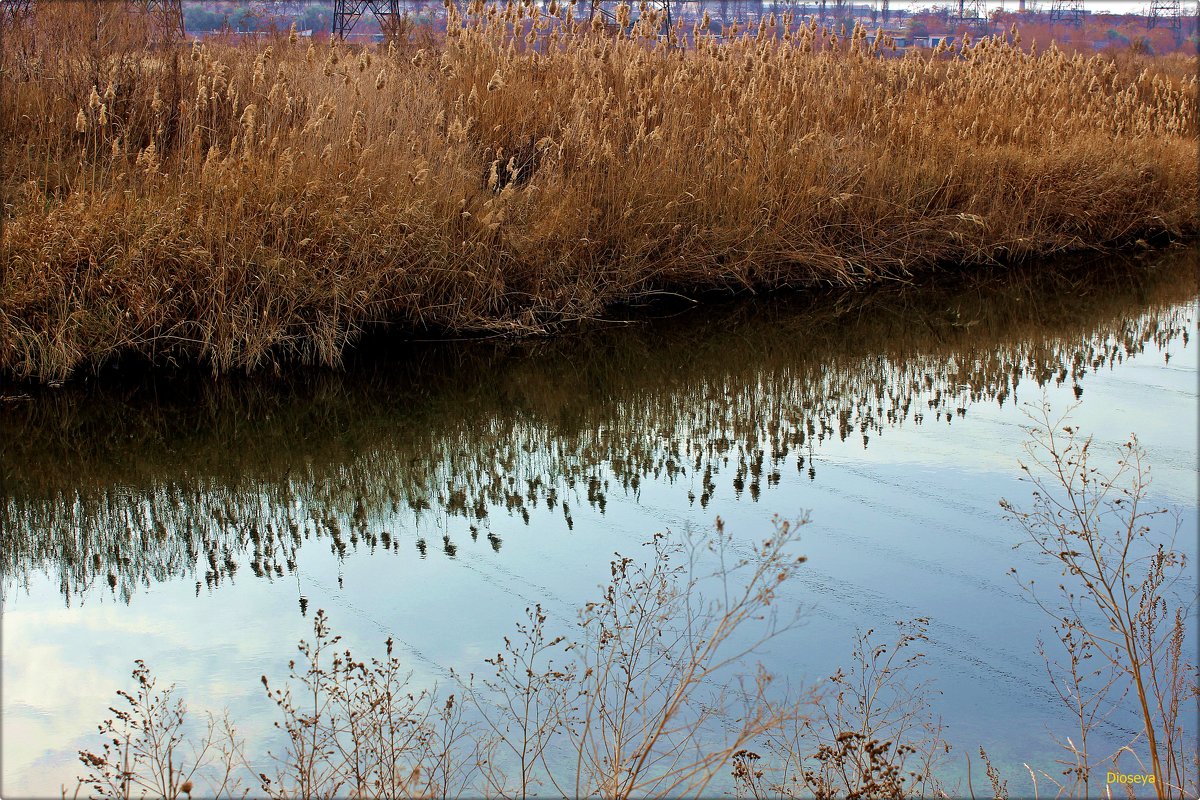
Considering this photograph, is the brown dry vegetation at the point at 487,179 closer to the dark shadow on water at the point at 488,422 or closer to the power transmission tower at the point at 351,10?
the dark shadow on water at the point at 488,422

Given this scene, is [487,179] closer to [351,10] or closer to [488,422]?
[488,422]

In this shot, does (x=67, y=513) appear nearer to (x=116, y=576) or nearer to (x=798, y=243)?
(x=116, y=576)

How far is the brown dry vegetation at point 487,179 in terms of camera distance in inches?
275

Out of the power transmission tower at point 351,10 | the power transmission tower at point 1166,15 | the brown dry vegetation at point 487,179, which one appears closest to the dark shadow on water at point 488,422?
the brown dry vegetation at point 487,179

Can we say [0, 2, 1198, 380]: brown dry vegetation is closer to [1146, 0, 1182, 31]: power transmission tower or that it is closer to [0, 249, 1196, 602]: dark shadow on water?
[0, 249, 1196, 602]: dark shadow on water

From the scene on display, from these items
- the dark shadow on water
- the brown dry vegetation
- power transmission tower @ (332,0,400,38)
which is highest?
power transmission tower @ (332,0,400,38)

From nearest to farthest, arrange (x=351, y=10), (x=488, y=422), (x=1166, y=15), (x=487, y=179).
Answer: (x=488, y=422) → (x=487, y=179) → (x=351, y=10) → (x=1166, y=15)

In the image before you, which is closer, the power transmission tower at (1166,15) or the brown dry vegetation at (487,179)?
the brown dry vegetation at (487,179)

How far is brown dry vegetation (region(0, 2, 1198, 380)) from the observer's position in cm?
697

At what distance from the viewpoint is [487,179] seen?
9.21 meters

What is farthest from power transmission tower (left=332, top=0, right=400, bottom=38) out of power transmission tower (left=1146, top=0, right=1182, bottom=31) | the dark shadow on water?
power transmission tower (left=1146, top=0, right=1182, bottom=31)

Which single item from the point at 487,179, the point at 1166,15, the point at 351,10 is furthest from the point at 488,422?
the point at 1166,15

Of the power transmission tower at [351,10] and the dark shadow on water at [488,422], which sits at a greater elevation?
the power transmission tower at [351,10]

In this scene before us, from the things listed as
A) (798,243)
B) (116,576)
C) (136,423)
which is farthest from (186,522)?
(798,243)
